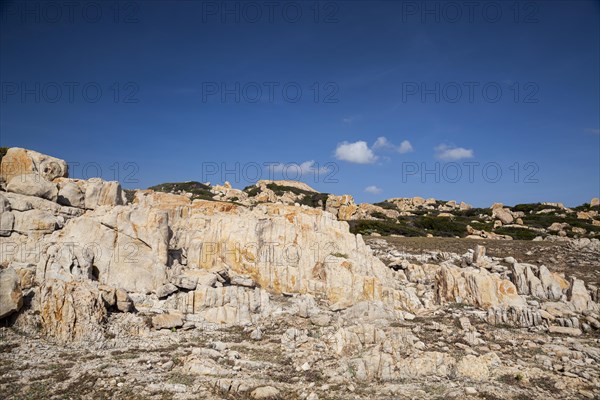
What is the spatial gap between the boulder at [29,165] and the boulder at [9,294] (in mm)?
10487

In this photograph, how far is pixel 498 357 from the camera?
47.4 ft

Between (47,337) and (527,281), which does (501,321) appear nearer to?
(527,281)

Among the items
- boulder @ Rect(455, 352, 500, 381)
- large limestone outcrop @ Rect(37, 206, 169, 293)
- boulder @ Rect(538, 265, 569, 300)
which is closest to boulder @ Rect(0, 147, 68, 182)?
large limestone outcrop @ Rect(37, 206, 169, 293)

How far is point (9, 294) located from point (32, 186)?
988cm

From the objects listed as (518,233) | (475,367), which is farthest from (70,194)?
(518,233)

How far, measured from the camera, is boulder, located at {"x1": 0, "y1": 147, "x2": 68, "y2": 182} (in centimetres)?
2275

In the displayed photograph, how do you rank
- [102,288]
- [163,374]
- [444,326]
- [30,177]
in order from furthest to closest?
[30,177] < [444,326] < [102,288] < [163,374]

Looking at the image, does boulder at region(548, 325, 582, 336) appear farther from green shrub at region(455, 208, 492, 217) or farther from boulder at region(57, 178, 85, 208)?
green shrub at region(455, 208, 492, 217)

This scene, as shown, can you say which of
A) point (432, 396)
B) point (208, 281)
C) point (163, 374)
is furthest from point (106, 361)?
point (432, 396)

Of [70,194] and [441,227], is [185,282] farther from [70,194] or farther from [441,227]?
[441,227]

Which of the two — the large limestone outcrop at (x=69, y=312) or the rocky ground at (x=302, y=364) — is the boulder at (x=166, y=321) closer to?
the rocky ground at (x=302, y=364)

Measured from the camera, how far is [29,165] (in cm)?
2353

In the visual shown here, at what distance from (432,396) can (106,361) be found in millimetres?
10640

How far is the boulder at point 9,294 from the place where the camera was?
14406 millimetres
